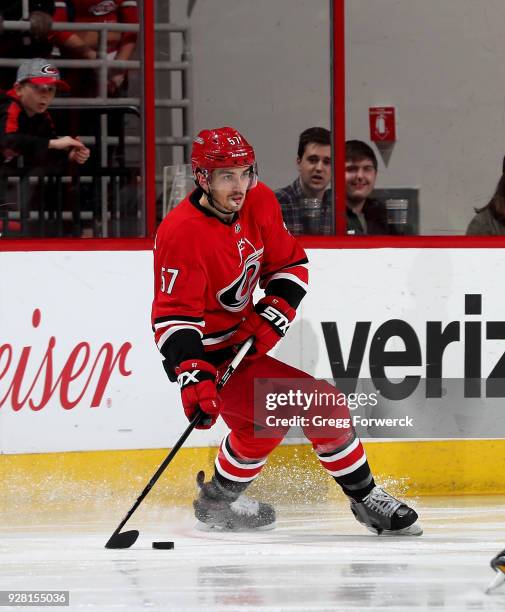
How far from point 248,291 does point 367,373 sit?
2.59 feet

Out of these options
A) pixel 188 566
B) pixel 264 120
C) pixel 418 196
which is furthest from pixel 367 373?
pixel 188 566

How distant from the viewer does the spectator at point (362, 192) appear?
4848 mm

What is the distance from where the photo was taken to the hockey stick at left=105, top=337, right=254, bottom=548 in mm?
3984

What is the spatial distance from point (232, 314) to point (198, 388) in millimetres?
381

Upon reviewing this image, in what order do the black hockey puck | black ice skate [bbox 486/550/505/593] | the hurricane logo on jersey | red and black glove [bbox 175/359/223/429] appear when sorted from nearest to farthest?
1. black ice skate [bbox 486/550/505/593]
2. red and black glove [bbox 175/359/223/429]
3. the black hockey puck
4. the hurricane logo on jersey

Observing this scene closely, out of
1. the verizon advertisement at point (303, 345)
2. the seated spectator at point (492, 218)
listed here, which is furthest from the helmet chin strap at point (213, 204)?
the seated spectator at point (492, 218)

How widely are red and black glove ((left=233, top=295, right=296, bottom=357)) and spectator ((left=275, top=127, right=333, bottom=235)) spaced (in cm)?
66

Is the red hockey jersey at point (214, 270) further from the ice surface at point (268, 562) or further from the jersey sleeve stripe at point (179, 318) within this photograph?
the ice surface at point (268, 562)

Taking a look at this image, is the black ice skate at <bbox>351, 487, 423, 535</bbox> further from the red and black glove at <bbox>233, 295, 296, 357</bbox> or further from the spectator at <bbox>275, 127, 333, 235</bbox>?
the spectator at <bbox>275, 127, 333, 235</bbox>

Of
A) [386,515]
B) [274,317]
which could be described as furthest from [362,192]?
[386,515]

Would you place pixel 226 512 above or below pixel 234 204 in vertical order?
below

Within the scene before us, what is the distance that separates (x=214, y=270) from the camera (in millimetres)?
4062

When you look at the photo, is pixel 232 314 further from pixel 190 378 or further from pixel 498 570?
pixel 498 570

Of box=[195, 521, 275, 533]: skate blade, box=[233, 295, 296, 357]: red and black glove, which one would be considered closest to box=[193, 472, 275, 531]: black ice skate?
box=[195, 521, 275, 533]: skate blade
